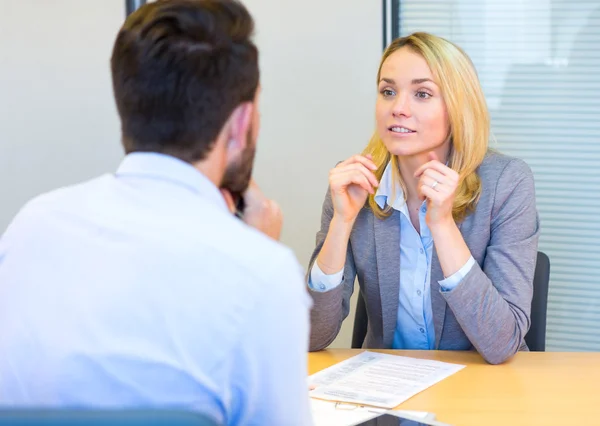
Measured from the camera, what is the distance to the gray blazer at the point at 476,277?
1.95 metres

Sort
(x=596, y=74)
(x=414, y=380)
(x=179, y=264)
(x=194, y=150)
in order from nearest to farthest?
(x=179, y=264), (x=194, y=150), (x=414, y=380), (x=596, y=74)

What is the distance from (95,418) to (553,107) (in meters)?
2.62

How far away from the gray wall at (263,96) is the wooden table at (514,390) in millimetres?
1357

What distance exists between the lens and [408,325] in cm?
223

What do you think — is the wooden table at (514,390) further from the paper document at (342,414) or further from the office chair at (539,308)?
the office chair at (539,308)

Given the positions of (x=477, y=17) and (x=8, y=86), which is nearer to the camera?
(x=477, y=17)

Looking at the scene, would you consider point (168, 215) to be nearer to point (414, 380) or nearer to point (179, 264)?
point (179, 264)

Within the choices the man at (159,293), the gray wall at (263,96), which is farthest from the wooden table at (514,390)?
the gray wall at (263,96)

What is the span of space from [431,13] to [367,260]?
130 centimetres

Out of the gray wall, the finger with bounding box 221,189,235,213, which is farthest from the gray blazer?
the gray wall

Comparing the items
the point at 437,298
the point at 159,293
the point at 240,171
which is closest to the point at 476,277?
the point at 437,298

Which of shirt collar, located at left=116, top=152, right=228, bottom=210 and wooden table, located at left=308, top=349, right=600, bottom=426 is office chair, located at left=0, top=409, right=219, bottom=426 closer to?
shirt collar, located at left=116, top=152, right=228, bottom=210

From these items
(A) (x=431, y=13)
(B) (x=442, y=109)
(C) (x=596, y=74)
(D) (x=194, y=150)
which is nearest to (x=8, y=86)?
(A) (x=431, y=13)

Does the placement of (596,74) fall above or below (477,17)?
below
